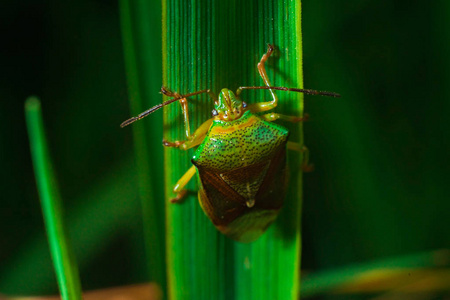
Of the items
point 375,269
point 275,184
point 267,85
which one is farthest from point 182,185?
point 375,269

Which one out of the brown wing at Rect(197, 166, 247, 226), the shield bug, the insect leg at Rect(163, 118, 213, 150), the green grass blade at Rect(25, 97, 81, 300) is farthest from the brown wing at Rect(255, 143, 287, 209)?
the green grass blade at Rect(25, 97, 81, 300)

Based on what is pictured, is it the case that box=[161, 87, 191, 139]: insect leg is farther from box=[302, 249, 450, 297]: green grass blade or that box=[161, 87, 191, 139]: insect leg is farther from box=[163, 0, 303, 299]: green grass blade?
box=[302, 249, 450, 297]: green grass blade

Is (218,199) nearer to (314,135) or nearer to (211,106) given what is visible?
(211,106)

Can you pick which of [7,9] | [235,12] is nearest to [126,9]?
[235,12]

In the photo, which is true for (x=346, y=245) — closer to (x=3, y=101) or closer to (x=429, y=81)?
(x=429, y=81)

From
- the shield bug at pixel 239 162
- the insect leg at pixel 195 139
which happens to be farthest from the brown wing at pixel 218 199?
the insect leg at pixel 195 139

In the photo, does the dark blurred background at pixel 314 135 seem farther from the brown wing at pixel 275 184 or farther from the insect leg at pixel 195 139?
the insect leg at pixel 195 139
